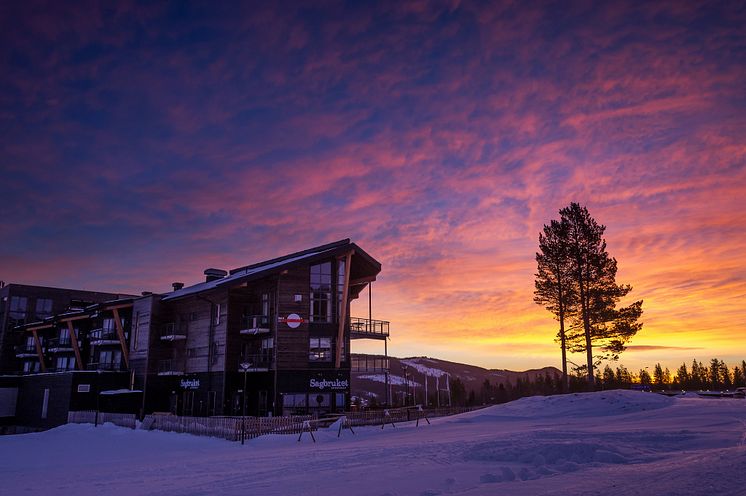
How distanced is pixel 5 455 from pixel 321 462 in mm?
20009

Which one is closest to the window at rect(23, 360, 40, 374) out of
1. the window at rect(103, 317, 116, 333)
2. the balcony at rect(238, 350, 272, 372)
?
the window at rect(103, 317, 116, 333)

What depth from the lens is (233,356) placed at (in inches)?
1729

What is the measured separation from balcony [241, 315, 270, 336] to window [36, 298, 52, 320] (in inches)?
1991

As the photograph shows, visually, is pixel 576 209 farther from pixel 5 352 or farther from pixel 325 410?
pixel 5 352

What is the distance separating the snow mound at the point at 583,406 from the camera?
31.6 m

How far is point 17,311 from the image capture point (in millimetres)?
76688

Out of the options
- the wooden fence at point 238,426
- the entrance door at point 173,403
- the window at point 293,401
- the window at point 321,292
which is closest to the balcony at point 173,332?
the entrance door at point 173,403

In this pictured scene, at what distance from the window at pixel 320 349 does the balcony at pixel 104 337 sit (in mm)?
24550

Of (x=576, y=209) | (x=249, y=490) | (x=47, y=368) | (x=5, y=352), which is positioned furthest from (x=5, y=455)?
(x=5, y=352)

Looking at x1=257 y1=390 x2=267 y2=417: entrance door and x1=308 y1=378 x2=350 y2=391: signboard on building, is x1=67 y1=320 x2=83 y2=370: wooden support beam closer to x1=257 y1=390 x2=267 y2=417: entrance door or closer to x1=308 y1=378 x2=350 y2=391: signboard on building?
x1=257 y1=390 x2=267 y2=417: entrance door

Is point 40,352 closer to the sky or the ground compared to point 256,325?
closer to the ground

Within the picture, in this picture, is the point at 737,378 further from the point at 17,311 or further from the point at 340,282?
the point at 17,311

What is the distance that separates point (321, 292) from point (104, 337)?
27.5 metres

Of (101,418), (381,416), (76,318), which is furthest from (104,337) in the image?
(381,416)
